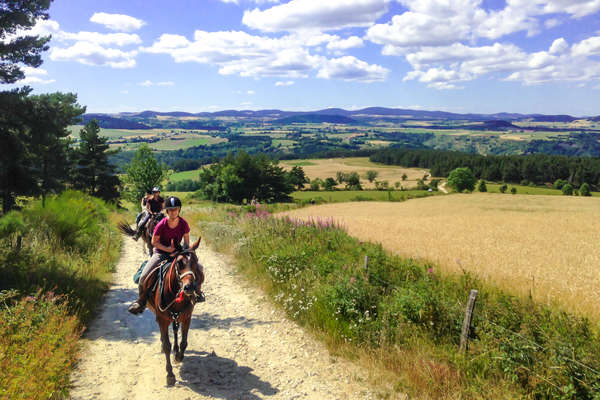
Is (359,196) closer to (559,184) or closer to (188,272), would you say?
(188,272)

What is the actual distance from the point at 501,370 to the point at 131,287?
10.2 m

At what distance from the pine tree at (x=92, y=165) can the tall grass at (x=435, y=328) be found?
3928 centimetres

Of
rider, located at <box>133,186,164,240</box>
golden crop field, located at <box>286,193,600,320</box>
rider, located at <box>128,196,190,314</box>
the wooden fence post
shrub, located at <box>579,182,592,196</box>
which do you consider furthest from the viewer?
shrub, located at <box>579,182,592,196</box>

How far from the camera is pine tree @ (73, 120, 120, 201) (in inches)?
1635

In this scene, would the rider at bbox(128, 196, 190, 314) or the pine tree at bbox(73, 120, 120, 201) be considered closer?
the rider at bbox(128, 196, 190, 314)

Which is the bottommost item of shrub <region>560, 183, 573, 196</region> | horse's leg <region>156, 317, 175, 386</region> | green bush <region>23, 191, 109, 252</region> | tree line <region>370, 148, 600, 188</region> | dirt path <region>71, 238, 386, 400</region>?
shrub <region>560, 183, 573, 196</region>

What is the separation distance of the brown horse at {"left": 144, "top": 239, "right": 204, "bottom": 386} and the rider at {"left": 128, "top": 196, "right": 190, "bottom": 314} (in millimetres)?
137

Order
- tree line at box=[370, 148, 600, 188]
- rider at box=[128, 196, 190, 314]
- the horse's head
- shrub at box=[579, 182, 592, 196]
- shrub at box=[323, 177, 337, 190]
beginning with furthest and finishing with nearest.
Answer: shrub at box=[323, 177, 337, 190], tree line at box=[370, 148, 600, 188], shrub at box=[579, 182, 592, 196], rider at box=[128, 196, 190, 314], the horse's head

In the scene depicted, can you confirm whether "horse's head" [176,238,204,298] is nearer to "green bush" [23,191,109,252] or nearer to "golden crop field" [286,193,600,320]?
"golden crop field" [286,193,600,320]

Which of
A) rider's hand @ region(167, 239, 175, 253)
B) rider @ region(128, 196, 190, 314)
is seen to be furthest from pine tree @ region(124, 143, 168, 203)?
rider's hand @ region(167, 239, 175, 253)

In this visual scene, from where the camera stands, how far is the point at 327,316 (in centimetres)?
787

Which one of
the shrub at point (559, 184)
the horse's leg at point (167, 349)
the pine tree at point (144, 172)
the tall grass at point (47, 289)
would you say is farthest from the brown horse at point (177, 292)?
the shrub at point (559, 184)

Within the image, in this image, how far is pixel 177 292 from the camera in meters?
5.93

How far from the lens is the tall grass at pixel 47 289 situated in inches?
204
